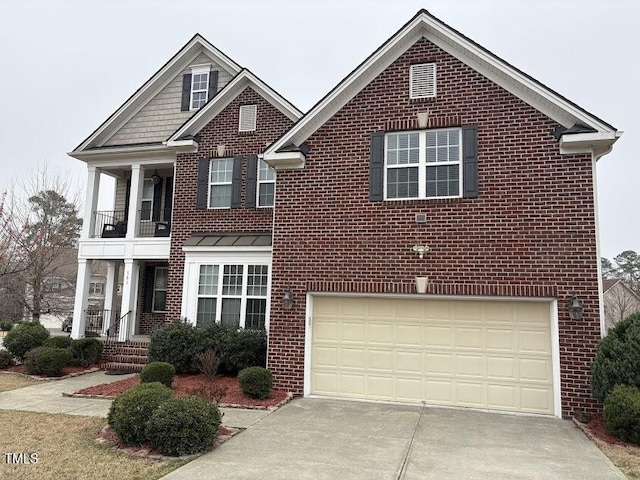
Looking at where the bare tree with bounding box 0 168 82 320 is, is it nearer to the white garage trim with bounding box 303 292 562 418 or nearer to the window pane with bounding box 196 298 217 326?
the window pane with bounding box 196 298 217 326

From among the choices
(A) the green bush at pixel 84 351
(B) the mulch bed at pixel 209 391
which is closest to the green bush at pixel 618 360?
(B) the mulch bed at pixel 209 391

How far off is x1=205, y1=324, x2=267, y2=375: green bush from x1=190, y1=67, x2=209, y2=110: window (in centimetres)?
848

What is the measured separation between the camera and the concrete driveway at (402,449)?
5629 mm

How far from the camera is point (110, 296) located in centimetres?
1705

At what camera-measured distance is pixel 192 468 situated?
5.70 meters

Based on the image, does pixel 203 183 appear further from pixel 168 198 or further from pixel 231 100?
pixel 168 198

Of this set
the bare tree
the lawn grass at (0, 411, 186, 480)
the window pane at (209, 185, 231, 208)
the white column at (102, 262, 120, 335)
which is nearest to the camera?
the lawn grass at (0, 411, 186, 480)

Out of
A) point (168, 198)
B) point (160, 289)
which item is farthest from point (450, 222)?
point (160, 289)

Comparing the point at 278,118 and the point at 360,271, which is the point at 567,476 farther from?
the point at 278,118

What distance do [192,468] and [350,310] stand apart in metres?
5.11

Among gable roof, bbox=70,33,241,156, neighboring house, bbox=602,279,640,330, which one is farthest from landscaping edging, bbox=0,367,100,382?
neighboring house, bbox=602,279,640,330

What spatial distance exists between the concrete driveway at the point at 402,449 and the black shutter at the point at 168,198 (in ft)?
31.6

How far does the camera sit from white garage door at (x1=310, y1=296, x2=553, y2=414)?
9047 millimetres

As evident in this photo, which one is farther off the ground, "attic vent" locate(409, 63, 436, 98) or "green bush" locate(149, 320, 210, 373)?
"attic vent" locate(409, 63, 436, 98)
